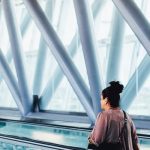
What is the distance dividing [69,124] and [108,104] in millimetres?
7961

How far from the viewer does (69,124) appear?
11820mm

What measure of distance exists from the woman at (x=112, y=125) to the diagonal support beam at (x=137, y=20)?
11.6ft

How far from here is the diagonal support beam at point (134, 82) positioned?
398 inches

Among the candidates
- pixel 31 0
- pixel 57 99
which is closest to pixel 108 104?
pixel 31 0

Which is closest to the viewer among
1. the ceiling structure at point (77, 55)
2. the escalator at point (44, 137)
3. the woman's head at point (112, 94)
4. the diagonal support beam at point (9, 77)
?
the woman's head at point (112, 94)

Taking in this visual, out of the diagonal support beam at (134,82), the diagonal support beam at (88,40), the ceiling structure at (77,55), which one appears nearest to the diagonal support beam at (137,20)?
the ceiling structure at (77,55)

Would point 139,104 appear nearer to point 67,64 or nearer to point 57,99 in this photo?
point 67,64

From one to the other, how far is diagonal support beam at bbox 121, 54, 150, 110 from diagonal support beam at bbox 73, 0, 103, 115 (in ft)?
3.78

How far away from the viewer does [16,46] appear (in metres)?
12.4

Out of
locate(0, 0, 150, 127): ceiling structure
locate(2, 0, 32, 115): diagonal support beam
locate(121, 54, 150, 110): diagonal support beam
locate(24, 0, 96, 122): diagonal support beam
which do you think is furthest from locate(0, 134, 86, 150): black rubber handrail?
locate(2, 0, 32, 115): diagonal support beam

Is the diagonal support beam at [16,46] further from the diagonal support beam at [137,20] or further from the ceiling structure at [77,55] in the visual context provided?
the diagonal support beam at [137,20]

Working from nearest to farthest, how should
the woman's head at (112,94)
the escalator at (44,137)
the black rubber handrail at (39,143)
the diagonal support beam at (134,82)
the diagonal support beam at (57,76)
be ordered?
the woman's head at (112,94)
the black rubber handrail at (39,143)
the escalator at (44,137)
the diagonal support beam at (134,82)
the diagonal support beam at (57,76)

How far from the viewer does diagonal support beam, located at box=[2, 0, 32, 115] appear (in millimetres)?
11984

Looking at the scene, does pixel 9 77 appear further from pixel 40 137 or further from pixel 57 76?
pixel 40 137
